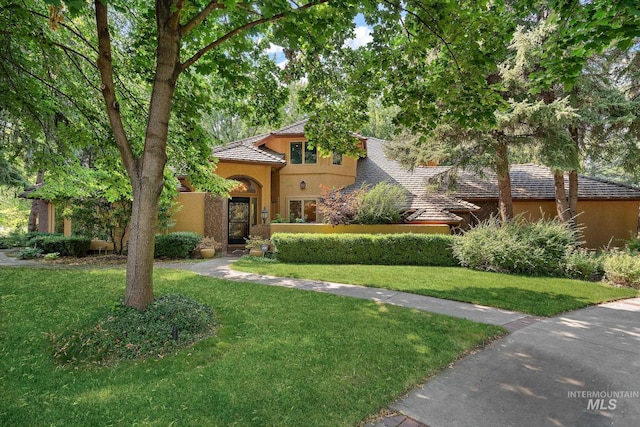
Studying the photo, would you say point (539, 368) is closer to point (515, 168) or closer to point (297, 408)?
point (297, 408)

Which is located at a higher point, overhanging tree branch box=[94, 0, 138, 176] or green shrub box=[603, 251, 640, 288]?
overhanging tree branch box=[94, 0, 138, 176]

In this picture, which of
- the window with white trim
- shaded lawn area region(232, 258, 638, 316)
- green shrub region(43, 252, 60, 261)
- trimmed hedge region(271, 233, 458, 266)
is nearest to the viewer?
shaded lawn area region(232, 258, 638, 316)

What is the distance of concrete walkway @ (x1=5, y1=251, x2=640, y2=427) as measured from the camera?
9.99ft

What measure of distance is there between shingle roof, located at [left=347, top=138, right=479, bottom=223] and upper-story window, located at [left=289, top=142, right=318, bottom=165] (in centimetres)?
270

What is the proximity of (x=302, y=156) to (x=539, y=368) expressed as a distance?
14.6 metres

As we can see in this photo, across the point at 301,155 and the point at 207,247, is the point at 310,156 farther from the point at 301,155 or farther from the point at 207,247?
the point at 207,247

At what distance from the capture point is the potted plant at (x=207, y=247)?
13758 mm

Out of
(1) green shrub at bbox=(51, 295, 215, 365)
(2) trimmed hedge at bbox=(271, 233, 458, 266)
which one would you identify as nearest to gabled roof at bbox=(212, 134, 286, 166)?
(2) trimmed hedge at bbox=(271, 233, 458, 266)

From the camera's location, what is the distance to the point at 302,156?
17.2 meters

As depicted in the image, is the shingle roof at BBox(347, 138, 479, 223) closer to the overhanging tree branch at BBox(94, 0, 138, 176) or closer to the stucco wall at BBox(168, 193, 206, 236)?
the stucco wall at BBox(168, 193, 206, 236)

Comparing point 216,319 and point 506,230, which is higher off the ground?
point 506,230

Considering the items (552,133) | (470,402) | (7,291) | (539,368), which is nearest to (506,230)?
(552,133)

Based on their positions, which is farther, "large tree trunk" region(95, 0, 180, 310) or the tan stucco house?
the tan stucco house

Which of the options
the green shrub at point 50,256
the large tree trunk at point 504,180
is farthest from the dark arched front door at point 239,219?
the large tree trunk at point 504,180
